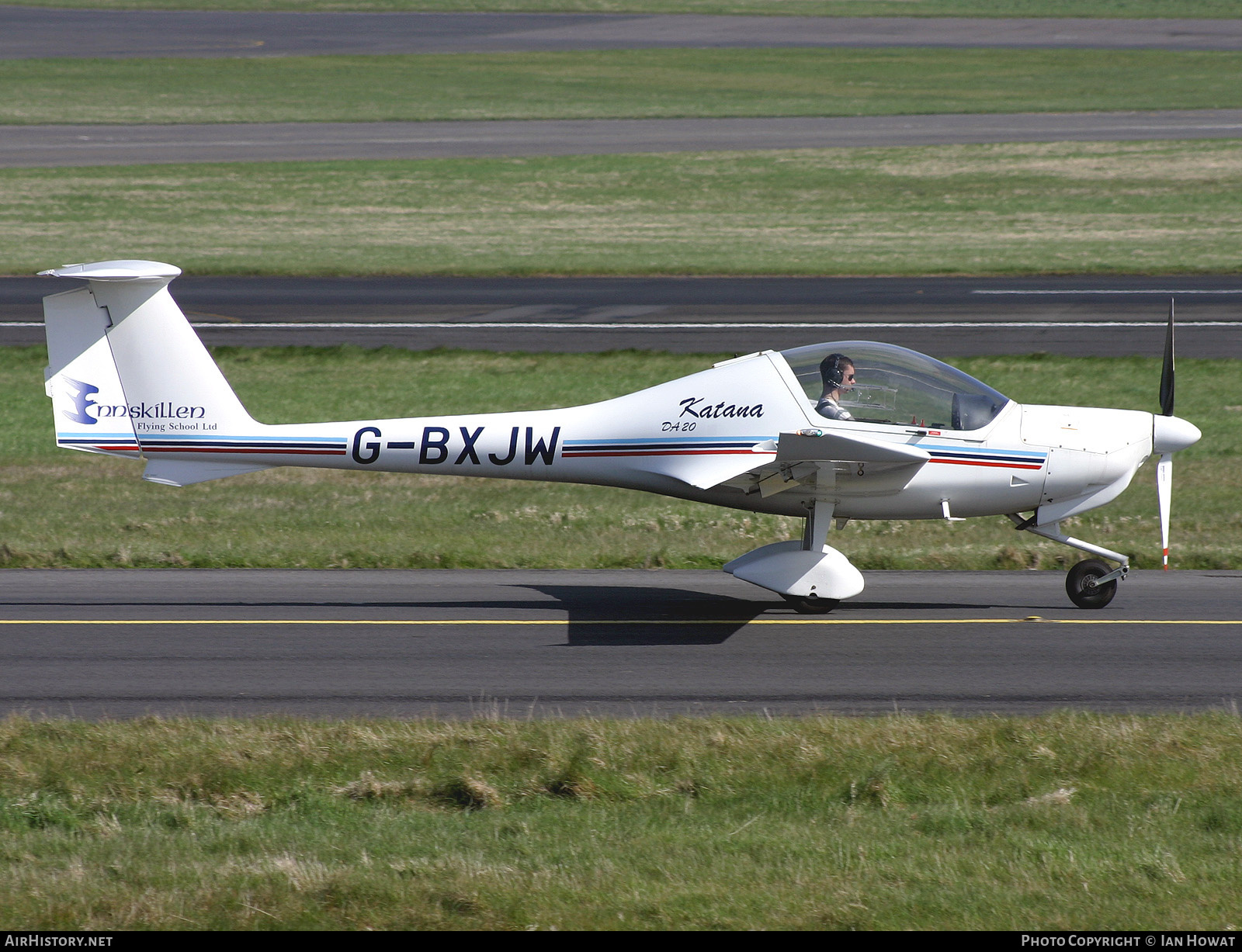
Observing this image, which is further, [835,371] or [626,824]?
[835,371]

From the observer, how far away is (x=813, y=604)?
39.8ft

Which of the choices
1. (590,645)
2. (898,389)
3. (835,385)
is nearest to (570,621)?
(590,645)

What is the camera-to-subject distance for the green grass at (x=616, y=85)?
181 ft

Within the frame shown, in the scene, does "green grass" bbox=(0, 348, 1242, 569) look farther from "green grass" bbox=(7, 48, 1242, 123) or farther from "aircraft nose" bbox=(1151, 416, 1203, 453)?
"green grass" bbox=(7, 48, 1242, 123)

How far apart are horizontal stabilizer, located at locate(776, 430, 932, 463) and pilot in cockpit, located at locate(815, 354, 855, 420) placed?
18 cm

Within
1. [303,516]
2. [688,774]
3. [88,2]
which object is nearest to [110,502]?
[303,516]

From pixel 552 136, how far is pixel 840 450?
41.6m

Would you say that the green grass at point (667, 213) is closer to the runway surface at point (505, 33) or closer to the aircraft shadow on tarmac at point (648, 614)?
the aircraft shadow on tarmac at point (648, 614)

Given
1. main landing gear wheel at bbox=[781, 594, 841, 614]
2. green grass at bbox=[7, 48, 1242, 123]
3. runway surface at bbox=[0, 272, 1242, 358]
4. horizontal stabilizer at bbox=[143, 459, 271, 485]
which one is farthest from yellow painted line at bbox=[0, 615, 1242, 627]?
green grass at bbox=[7, 48, 1242, 123]

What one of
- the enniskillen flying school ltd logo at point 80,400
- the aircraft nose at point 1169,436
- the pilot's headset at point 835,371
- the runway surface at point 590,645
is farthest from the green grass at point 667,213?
the enniskillen flying school ltd logo at point 80,400

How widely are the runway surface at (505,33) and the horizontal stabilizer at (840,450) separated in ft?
201

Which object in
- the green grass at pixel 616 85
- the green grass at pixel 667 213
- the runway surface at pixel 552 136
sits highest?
the green grass at pixel 616 85

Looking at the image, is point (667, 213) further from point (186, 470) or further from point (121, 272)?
point (121, 272)

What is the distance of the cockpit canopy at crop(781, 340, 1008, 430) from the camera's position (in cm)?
1160
